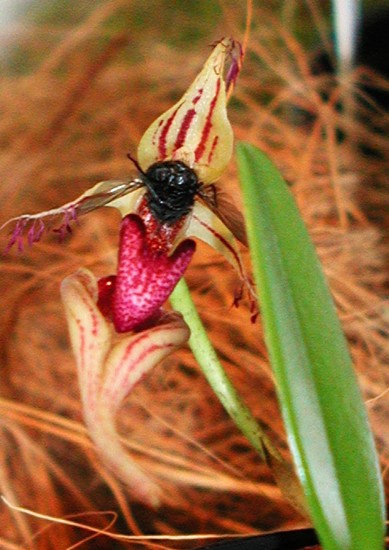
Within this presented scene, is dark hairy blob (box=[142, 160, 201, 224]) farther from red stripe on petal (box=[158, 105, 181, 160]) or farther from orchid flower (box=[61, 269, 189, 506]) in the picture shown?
orchid flower (box=[61, 269, 189, 506])

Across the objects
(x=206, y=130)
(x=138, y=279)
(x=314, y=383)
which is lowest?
(x=314, y=383)

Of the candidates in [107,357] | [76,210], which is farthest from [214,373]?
[76,210]

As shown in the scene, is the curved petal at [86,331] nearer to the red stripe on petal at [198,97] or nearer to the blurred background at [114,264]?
the blurred background at [114,264]

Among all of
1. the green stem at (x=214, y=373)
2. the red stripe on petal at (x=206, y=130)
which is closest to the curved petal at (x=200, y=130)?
the red stripe on petal at (x=206, y=130)

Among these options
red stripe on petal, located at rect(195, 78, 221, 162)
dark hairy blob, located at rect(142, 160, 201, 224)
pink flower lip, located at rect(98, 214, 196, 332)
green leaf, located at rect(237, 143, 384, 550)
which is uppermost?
red stripe on petal, located at rect(195, 78, 221, 162)

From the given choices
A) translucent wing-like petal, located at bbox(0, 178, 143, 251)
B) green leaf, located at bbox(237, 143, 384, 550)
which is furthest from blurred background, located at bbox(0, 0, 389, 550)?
green leaf, located at bbox(237, 143, 384, 550)

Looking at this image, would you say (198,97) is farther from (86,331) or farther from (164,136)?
(86,331)
